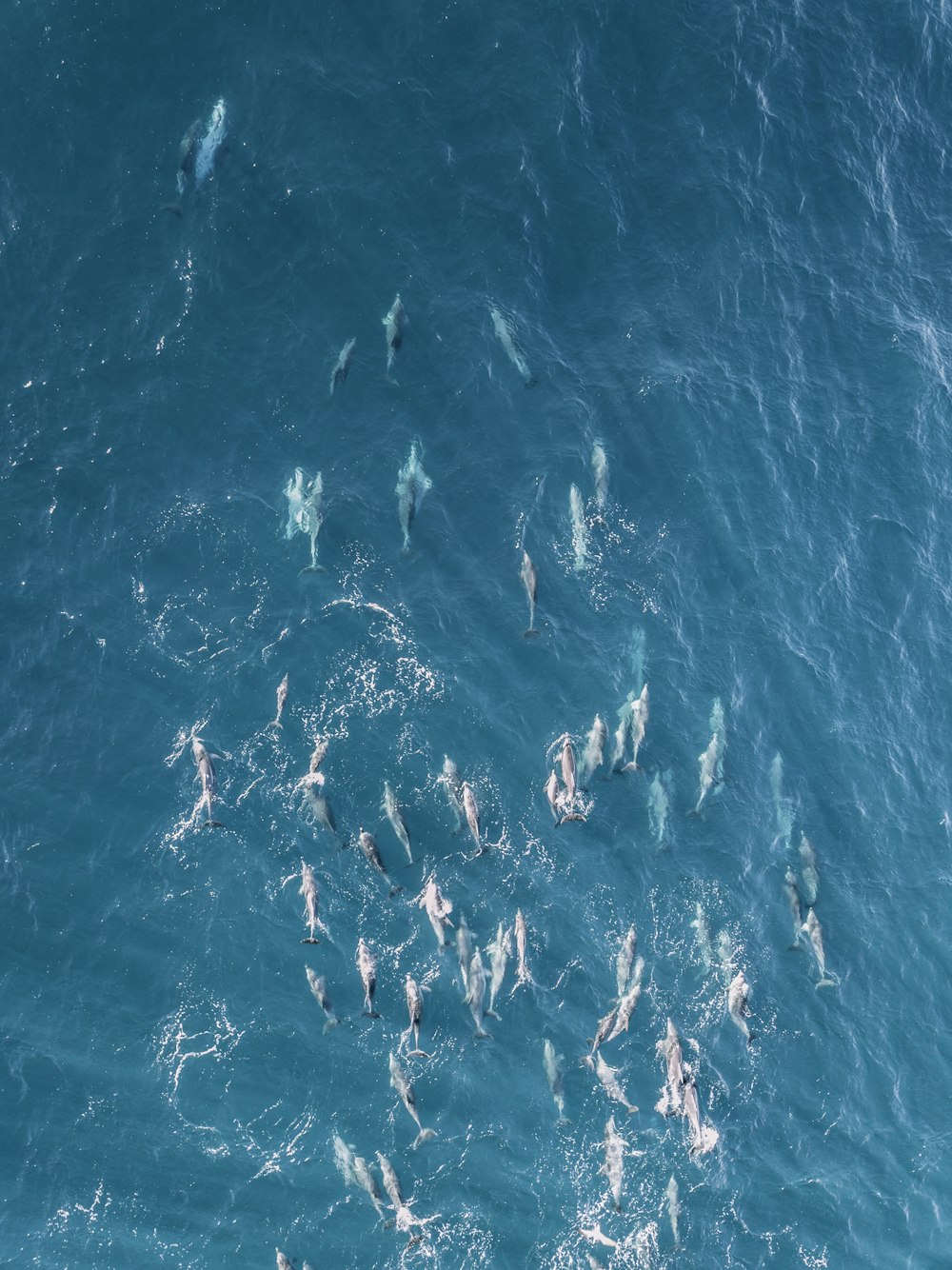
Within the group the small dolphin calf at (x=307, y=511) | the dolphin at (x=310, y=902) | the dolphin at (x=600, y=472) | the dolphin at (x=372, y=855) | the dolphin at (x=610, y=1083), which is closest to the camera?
the dolphin at (x=310, y=902)

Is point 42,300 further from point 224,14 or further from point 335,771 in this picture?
point 335,771

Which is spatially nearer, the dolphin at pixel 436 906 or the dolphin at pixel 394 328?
the dolphin at pixel 436 906

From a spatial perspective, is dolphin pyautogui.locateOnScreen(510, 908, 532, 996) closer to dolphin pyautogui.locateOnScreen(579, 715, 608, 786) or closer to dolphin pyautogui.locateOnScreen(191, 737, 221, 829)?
dolphin pyautogui.locateOnScreen(579, 715, 608, 786)

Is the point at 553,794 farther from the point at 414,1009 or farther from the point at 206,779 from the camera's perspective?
the point at 206,779

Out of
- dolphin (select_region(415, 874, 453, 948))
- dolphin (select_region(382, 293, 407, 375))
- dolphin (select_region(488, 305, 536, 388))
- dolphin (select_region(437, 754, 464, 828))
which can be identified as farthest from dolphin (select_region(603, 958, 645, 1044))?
dolphin (select_region(382, 293, 407, 375))

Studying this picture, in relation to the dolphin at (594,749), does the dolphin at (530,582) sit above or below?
above

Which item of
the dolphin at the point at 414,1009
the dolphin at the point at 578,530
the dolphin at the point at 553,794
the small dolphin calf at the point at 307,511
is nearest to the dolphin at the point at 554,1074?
the dolphin at the point at 414,1009

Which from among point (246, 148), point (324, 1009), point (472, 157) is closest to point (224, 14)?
point (246, 148)

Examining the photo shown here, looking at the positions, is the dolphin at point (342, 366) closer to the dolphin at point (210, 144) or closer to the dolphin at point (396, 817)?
the dolphin at point (210, 144)
